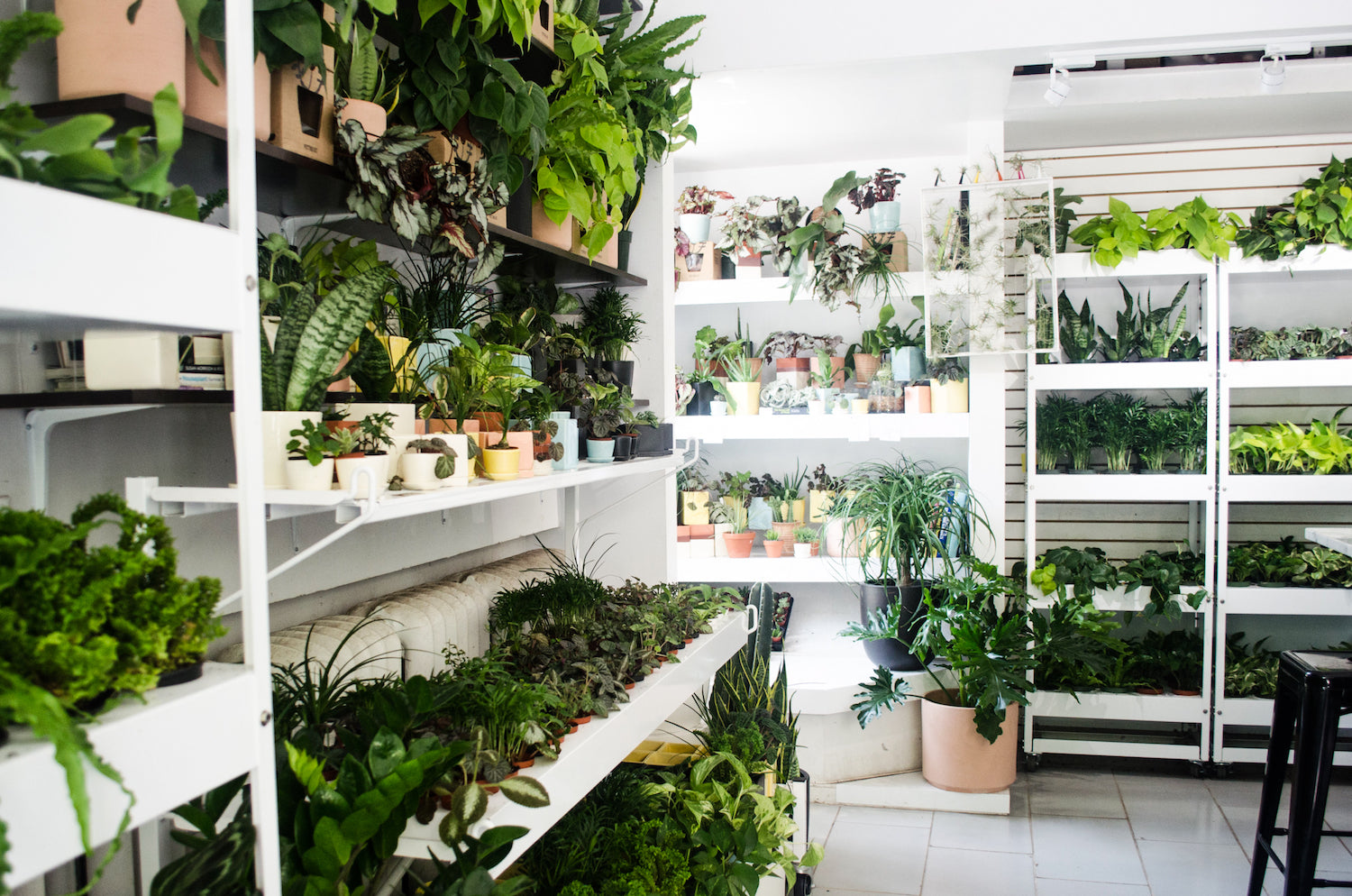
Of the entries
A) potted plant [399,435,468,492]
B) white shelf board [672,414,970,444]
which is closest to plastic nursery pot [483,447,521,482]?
potted plant [399,435,468,492]

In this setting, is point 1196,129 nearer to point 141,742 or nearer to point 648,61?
point 648,61

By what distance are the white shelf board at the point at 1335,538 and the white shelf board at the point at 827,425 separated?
1.35m

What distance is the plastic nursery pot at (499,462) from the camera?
70.7 inches

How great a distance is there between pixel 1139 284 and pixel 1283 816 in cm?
244

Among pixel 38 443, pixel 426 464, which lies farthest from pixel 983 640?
pixel 38 443

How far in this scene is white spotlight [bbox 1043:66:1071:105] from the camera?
3.55m

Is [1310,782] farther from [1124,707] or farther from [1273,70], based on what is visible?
[1273,70]

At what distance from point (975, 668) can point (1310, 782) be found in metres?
1.23

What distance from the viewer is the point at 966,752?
377 centimetres

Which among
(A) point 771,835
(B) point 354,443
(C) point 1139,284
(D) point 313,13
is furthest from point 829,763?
(D) point 313,13

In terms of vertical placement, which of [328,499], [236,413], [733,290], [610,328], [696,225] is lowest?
[328,499]

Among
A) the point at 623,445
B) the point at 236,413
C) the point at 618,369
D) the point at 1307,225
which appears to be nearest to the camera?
the point at 236,413

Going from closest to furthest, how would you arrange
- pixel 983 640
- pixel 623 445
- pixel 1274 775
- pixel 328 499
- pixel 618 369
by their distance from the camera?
pixel 328 499
pixel 623 445
pixel 618 369
pixel 1274 775
pixel 983 640

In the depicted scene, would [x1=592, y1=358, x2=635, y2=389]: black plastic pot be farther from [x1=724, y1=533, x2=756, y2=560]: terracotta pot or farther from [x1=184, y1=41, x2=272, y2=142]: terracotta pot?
[x1=724, y1=533, x2=756, y2=560]: terracotta pot
